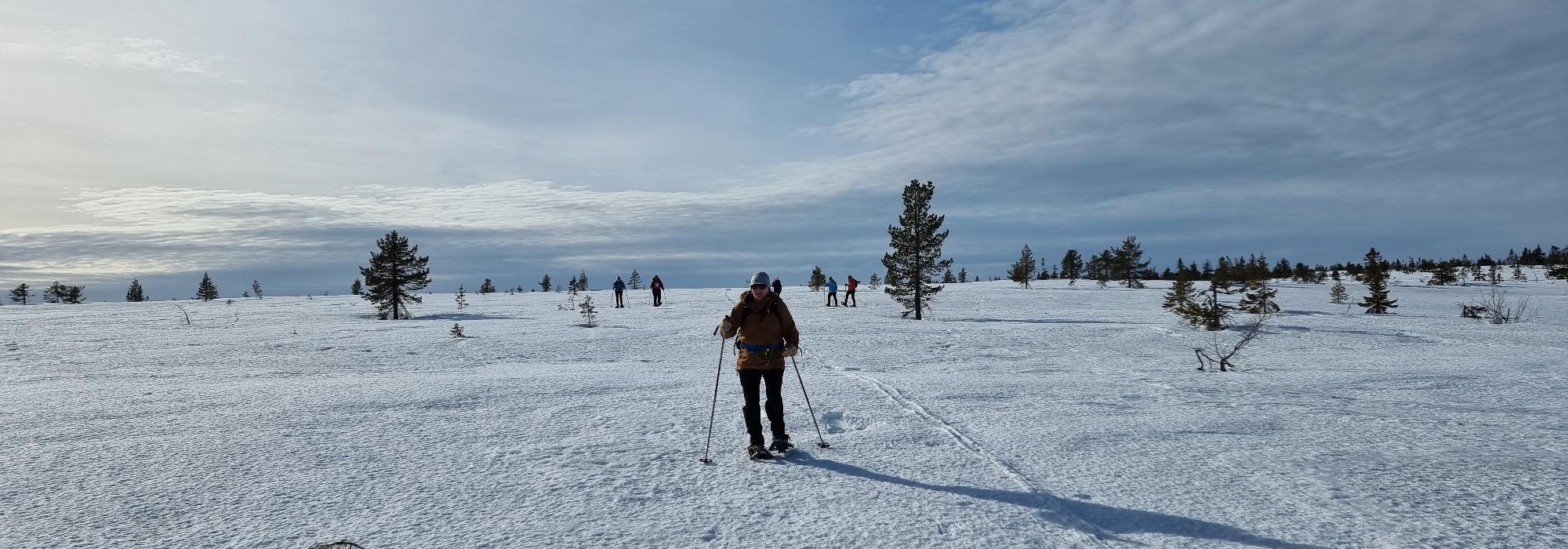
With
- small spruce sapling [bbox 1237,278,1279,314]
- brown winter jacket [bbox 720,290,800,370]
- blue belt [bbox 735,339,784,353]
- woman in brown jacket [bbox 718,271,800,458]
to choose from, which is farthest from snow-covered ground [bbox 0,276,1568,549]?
small spruce sapling [bbox 1237,278,1279,314]

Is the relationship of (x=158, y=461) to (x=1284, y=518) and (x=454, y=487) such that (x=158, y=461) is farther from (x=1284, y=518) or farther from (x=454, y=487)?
(x=1284, y=518)

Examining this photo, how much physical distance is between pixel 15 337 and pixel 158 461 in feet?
65.7

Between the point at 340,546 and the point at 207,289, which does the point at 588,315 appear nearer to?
the point at 340,546

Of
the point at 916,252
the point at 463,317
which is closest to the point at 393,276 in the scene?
the point at 463,317

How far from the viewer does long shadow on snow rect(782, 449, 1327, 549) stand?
4.87 metres

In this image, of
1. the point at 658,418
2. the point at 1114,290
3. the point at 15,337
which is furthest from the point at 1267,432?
the point at 1114,290

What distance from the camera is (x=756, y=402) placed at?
6941 millimetres

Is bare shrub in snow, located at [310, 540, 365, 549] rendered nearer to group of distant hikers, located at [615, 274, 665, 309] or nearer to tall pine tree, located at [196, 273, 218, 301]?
group of distant hikers, located at [615, 274, 665, 309]

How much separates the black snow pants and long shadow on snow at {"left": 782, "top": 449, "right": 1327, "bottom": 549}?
1.37 meters

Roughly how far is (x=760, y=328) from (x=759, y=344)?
157 mm

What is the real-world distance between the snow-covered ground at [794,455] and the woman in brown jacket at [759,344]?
291 millimetres

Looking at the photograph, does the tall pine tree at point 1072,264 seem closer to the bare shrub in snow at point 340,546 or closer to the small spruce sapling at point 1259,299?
the small spruce sapling at point 1259,299

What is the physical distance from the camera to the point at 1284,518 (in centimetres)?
519

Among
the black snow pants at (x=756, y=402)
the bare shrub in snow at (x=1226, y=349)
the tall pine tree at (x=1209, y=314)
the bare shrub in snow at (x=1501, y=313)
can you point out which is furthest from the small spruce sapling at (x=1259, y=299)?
the black snow pants at (x=756, y=402)
